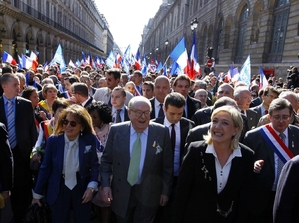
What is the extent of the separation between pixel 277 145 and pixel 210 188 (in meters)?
1.14

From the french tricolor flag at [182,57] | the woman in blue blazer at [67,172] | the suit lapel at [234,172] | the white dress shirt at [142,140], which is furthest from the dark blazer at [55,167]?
the french tricolor flag at [182,57]

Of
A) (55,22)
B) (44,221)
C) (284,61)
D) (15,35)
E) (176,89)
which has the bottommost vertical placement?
(44,221)

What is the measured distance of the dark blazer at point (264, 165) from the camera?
10.4 ft

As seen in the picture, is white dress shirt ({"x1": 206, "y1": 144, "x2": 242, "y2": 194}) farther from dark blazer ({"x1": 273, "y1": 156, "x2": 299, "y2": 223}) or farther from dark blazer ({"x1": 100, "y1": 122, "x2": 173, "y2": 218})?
dark blazer ({"x1": 100, "y1": 122, "x2": 173, "y2": 218})

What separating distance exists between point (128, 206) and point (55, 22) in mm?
39049

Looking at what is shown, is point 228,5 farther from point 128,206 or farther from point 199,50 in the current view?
point 128,206

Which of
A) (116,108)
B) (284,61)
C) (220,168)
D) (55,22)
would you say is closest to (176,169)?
(220,168)

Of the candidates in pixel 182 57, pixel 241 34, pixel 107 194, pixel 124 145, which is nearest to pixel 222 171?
pixel 124 145

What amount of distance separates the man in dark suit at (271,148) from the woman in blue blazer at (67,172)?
1904 millimetres

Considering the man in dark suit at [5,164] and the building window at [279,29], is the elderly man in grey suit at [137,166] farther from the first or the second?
the building window at [279,29]

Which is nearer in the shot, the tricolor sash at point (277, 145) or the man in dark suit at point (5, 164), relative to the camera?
the man in dark suit at point (5, 164)

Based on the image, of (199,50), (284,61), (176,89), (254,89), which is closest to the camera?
(176,89)

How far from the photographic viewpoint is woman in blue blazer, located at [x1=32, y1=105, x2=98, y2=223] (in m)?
2.96

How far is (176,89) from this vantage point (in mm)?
5066
